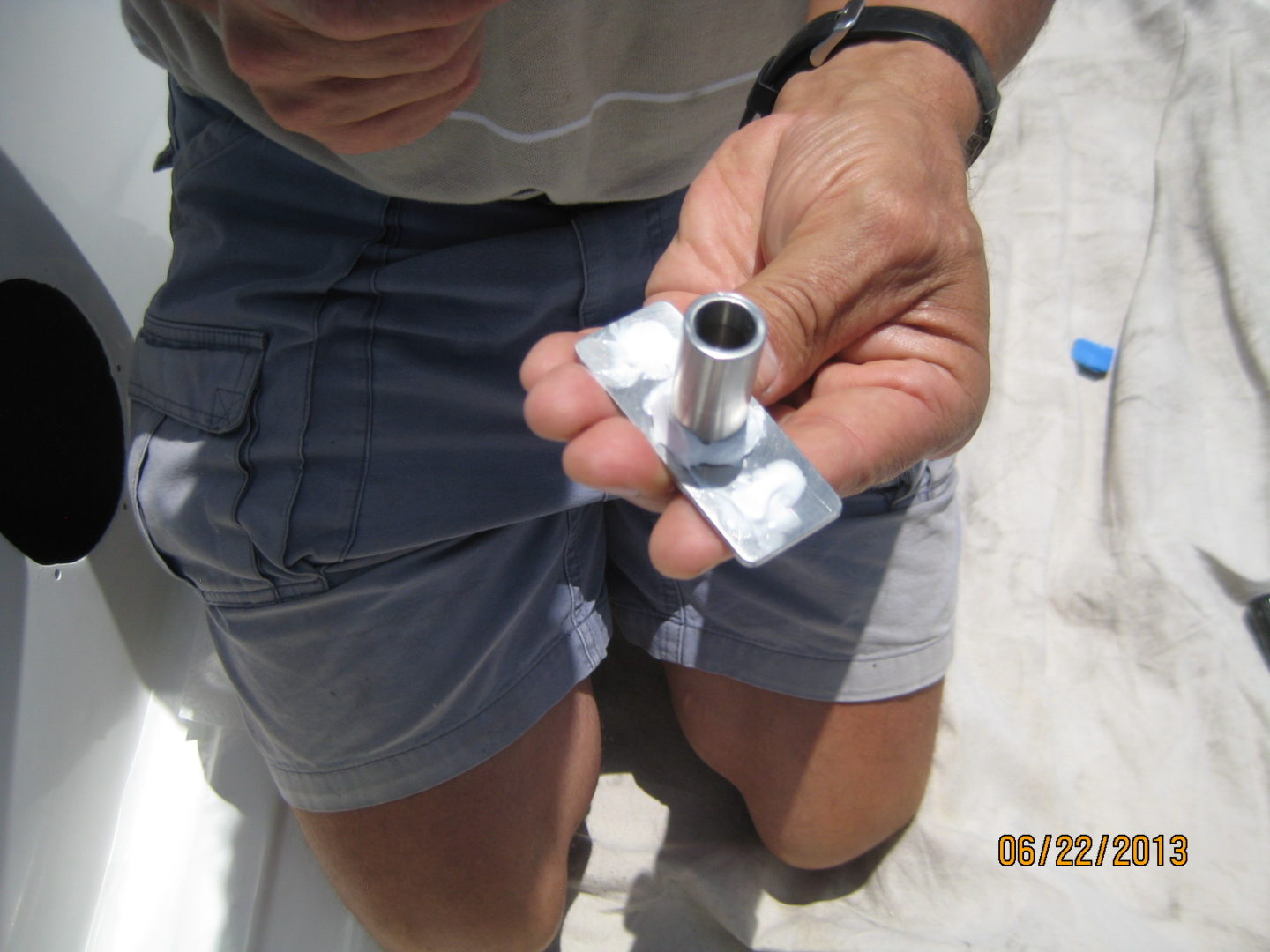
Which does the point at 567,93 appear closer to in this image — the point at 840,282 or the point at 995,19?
the point at 840,282

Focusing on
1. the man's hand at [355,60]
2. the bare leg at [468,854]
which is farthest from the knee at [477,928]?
the man's hand at [355,60]

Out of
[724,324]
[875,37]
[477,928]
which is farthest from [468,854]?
[875,37]

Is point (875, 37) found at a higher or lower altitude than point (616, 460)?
higher

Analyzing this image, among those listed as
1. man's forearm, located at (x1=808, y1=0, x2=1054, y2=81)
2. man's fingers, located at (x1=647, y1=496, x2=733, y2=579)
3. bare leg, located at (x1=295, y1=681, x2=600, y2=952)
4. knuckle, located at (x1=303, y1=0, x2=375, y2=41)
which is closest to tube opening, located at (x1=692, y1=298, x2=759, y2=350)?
man's fingers, located at (x1=647, y1=496, x2=733, y2=579)

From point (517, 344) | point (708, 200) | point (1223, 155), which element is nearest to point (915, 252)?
point (708, 200)

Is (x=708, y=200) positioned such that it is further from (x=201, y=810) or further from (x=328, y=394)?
(x=201, y=810)
